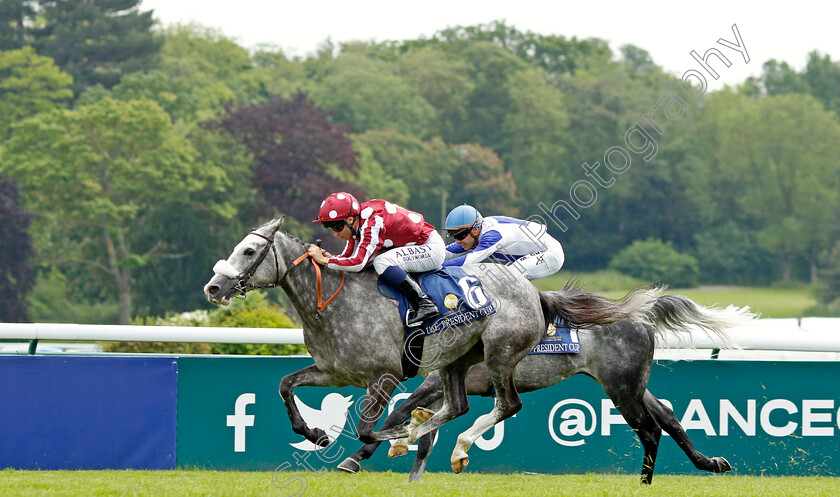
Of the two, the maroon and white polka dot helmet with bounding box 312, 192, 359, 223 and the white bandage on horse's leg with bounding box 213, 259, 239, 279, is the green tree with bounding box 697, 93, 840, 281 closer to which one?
the maroon and white polka dot helmet with bounding box 312, 192, 359, 223

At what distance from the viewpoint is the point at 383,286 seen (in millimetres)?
5809

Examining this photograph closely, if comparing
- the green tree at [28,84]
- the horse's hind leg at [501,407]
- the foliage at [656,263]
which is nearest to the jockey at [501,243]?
the horse's hind leg at [501,407]

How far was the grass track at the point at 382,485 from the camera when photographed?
5.23 meters

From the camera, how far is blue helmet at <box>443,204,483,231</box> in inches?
256

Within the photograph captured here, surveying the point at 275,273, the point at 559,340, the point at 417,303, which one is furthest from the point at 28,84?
the point at 417,303

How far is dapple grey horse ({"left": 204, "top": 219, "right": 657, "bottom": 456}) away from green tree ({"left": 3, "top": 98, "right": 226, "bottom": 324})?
33.5 meters

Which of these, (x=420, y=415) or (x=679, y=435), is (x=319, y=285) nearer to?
(x=420, y=415)

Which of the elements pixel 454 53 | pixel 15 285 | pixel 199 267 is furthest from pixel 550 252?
pixel 454 53

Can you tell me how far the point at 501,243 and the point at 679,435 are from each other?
172 cm

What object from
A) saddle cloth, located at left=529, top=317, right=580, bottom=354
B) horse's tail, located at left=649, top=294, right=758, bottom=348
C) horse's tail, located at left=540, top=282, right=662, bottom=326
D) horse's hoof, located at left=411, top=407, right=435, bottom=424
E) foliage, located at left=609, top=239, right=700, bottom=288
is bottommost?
foliage, located at left=609, top=239, right=700, bottom=288

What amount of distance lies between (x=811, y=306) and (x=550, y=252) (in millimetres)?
48175

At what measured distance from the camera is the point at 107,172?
1534 inches

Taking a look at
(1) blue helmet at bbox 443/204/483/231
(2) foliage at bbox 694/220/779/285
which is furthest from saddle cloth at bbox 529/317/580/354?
(2) foliage at bbox 694/220/779/285

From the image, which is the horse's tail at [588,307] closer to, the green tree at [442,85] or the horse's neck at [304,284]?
the horse's neck at [304,284]
